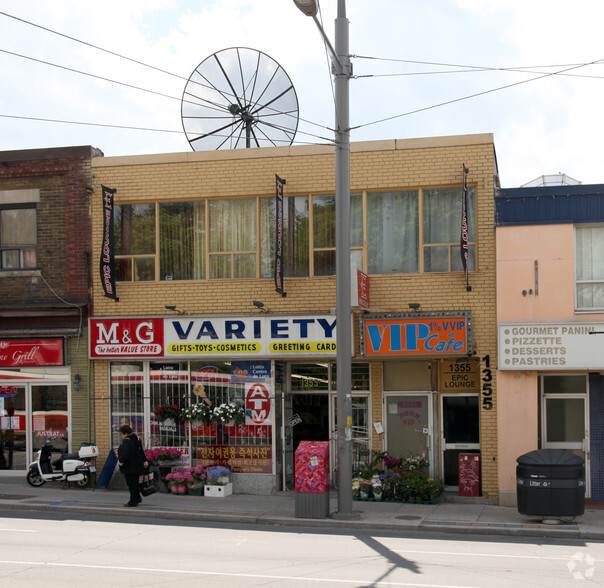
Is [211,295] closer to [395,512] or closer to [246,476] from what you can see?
[246,476]

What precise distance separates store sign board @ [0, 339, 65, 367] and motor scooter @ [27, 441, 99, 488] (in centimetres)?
185

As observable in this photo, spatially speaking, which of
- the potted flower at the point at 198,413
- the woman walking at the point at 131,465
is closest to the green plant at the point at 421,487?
the potted flower at the point at 198,413

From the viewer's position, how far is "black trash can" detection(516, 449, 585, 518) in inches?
517

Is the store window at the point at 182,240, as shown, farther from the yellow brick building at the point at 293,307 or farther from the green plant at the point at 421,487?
the green plant at the point at 421,487

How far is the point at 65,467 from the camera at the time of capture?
55.9 ft

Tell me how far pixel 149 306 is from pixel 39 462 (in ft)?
13.2

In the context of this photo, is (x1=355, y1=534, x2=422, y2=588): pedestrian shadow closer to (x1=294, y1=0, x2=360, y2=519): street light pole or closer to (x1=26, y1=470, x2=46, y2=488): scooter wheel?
(x1=294, y1=0, x2=360, y2=519): street light pole

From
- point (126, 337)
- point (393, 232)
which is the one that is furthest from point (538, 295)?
point (126, 337)

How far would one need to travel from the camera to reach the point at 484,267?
52.9 ft

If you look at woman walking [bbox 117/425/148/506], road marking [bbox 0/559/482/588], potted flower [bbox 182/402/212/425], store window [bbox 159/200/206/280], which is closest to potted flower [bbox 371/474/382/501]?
potted flower [bbox 182/402/212/425]

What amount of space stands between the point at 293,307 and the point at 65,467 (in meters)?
5.86

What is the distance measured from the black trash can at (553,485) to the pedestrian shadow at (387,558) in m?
2.86

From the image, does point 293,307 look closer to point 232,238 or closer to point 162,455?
point 232,238

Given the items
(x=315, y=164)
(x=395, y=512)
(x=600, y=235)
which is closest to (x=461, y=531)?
(x=395, y=512)
